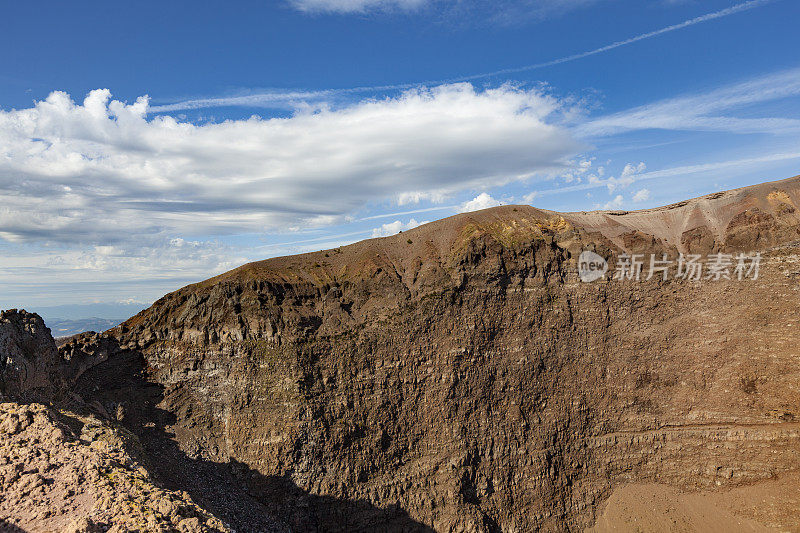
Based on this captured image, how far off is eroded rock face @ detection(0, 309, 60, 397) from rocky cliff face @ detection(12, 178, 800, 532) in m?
5.03

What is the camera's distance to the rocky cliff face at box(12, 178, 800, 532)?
111ft

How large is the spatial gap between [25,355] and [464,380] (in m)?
30.6

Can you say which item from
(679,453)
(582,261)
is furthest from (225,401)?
(679,453)

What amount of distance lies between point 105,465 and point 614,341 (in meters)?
39.7

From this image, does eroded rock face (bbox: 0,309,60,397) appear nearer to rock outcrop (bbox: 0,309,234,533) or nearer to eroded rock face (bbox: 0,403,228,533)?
rock outcrop (bbox: 0,309,234,533)

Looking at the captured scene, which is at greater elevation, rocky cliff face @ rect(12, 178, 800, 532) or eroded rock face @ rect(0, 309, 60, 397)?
eroded rock face @ rect(0, 309, 60, 397)

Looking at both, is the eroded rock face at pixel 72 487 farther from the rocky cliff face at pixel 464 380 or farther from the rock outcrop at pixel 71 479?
the rocky cliff face at pixel 464 380

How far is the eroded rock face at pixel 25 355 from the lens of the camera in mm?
23062

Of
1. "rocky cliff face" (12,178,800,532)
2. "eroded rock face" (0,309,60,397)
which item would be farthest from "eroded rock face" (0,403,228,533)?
"rocky cliff face" (12,178,800,532)

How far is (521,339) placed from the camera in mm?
39062

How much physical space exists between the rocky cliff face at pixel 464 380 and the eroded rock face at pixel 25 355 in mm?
5034

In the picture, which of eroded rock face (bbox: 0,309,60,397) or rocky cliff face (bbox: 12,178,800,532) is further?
rocky cliff face (bbox: 12,178,800,532)

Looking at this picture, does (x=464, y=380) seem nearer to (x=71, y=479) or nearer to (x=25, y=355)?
(x=71, y=479)

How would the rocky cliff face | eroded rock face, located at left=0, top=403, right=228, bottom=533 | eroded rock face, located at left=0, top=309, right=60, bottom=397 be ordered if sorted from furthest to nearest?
1. the rocky cliff face
2. eroded rock face, located at left=0, top=309, right=60, bottom=397
3. eroded rock face, located at left=0, top=403, right=228, bottom=533
